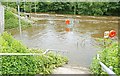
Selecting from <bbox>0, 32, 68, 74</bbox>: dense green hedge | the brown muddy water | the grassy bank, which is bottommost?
the brown muddy water

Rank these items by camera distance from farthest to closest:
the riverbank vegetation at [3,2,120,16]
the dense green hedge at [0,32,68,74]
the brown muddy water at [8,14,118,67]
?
the riverbank vegetation at [3,2,120,16], the brown muddy water at [8,14,118,67], the dense green hedge at [0,32,68,74]

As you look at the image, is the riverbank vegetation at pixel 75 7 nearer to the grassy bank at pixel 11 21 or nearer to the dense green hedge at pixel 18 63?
the grassy bank at pixel 11 21

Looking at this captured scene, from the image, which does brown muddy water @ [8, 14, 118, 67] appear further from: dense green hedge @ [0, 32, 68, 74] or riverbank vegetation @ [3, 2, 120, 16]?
dense green hedge @ [0, 32, 68, 74]

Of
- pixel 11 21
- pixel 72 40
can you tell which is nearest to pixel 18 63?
pixel 72 40

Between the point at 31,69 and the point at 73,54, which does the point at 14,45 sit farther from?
the point at 73,54

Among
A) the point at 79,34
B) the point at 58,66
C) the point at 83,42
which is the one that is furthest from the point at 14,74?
the point at 79,34

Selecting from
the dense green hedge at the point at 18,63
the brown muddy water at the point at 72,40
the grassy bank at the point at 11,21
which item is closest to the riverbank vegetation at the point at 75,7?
the grassy bank at the point at 11,21

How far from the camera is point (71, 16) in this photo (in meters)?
13.6

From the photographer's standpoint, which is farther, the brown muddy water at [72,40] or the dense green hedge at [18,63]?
the brown muddy water at [72,40]

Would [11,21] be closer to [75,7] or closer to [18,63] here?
[75,7]

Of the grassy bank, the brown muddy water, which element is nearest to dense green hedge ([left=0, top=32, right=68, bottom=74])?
the brown muddy water

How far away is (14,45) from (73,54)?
9.34ft

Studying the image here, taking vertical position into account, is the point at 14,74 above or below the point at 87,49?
above

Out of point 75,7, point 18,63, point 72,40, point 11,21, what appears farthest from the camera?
point 11,21
